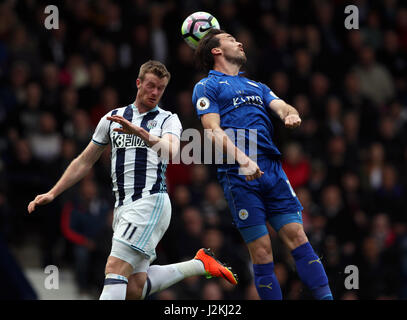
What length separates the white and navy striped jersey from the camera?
636 centimetres

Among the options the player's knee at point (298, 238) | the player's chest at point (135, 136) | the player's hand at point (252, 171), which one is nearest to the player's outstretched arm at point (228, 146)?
the player's hand at point (252, 171)

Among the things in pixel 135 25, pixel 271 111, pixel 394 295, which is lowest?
pixel 394 295

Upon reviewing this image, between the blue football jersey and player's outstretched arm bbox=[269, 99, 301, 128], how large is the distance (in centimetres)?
12

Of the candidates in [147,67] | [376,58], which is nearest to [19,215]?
[147,67]

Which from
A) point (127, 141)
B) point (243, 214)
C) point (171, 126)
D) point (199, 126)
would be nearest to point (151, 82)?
point (171, 126)

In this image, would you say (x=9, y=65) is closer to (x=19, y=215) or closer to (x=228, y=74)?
(x=19, y=215)

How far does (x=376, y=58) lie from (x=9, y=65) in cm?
721

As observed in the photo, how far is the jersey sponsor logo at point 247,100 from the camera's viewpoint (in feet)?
21.6

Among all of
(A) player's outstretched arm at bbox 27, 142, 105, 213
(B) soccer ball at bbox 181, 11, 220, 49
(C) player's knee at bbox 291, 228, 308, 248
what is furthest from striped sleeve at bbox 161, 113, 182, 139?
Result: (C) player's knee at bbox 291, 228, 308, 248

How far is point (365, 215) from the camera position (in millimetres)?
11711

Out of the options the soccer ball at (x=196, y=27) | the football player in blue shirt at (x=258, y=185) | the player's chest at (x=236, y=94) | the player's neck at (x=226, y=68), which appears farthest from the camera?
the soccer ball at (x=196, y=27)

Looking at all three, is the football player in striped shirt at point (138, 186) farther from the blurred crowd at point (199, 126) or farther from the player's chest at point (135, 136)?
the blurred crowd at point (199, 126)

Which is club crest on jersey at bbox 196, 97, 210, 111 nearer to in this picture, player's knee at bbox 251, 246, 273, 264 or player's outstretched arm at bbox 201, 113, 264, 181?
player's outstretched arm at bbox 201, 113, 264, 181

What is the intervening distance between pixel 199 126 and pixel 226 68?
458 centimetres
